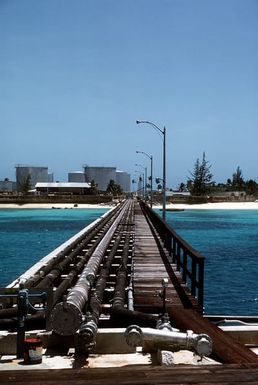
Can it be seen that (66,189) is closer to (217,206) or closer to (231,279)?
(217,206)

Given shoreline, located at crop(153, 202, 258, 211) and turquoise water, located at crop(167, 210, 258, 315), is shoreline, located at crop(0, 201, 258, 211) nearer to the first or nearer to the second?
shoreline, located at crop(153, 202, 258, 211)

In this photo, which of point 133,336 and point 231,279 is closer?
point 133,336

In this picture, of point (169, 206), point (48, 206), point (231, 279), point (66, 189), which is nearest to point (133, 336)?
point (231, 279)

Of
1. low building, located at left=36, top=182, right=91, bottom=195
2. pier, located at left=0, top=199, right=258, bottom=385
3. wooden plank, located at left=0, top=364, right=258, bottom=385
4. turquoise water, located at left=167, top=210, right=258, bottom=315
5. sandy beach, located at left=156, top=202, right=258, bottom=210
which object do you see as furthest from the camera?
low building, located at left=36, top=182, right=91, bottom=195

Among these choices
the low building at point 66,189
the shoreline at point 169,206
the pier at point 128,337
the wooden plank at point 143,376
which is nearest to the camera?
the wooden plank at point 143,376

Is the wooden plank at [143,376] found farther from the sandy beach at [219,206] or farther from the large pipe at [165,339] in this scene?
the sandy beach at [219,206]

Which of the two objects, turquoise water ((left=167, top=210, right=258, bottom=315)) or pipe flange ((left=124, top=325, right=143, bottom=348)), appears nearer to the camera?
pipe flange ((left=124, top=325, right=143, bottom=348))

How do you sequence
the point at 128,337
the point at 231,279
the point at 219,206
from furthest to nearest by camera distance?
the point at 219,206, the point at 231,279, the point at 128,337

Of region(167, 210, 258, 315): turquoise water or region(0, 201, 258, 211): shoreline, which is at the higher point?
region(0, 201, 258, 211): shoreline

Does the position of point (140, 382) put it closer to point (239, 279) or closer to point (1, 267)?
point (239, 279)

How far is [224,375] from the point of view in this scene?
6270 mm

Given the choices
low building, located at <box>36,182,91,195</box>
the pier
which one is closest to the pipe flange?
the pier

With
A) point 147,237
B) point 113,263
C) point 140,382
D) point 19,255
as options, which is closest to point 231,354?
point 140,382

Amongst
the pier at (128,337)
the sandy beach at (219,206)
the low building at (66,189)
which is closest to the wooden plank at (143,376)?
the pier at (128,337)
